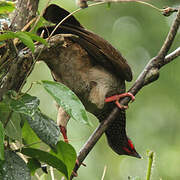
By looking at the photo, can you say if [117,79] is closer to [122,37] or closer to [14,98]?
[14,98]

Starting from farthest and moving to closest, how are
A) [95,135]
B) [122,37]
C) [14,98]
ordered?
[122,37] < [95,135] < [14,98]

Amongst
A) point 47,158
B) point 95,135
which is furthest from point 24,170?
point 95,135

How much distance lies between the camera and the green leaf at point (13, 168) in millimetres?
1406

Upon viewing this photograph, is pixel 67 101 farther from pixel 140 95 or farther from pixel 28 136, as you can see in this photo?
pixel 140 95

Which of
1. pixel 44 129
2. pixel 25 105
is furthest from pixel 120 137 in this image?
Result: pixel 25 105

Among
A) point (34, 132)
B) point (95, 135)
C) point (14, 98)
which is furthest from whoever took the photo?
point (95, 135)

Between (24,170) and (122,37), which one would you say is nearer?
(24,170)

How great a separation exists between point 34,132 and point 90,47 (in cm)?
129

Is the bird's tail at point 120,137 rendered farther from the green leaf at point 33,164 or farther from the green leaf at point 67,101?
the green leaf at point 67,101

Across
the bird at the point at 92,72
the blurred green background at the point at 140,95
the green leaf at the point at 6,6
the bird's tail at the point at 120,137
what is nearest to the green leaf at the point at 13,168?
the green leaf at the point at 6,6

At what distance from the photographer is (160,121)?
7.76 m

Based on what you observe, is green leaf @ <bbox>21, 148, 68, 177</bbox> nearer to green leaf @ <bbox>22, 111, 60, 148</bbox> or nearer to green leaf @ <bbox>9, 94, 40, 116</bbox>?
green leaf @ <bbox>22, 111, 60, 148</bbox>

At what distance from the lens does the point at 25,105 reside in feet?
4.65

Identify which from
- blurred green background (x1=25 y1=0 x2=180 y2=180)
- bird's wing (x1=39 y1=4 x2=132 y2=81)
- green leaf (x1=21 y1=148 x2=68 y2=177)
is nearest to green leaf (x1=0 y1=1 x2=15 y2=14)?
bird's wing (x1=39 y1=4 x2=132 y2=81)
